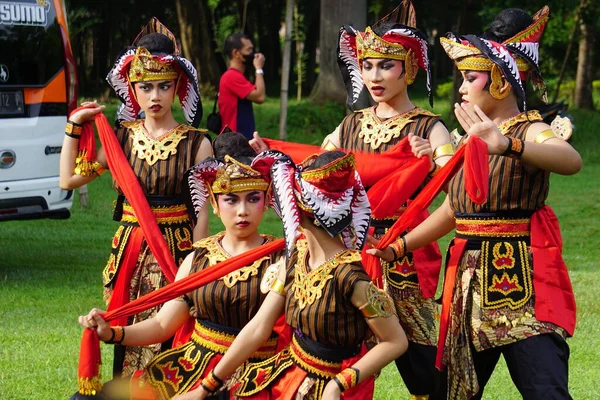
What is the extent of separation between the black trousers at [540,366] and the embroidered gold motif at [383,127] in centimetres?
123

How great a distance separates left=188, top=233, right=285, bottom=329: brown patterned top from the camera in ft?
15.1

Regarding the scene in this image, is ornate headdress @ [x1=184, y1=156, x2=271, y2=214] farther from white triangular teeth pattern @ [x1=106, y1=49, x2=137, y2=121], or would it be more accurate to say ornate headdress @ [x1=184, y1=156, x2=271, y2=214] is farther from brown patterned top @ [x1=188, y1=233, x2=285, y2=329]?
white triangular teeth pattern @ [x1=106, y1=49, x2=137, y2=121]

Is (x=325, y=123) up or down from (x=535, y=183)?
down

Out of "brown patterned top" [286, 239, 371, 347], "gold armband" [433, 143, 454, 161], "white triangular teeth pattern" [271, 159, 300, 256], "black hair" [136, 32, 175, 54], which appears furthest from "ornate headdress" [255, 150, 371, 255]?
"black hair" [136, 32, 175, 54]

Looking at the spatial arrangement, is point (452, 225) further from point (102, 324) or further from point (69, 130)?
point (69, 130)

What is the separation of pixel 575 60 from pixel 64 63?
67.4 ft

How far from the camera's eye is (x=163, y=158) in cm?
533


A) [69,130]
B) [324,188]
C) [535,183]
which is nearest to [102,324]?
[324,188]

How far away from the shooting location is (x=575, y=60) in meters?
27.5

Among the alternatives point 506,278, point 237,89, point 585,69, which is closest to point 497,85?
point 506,278

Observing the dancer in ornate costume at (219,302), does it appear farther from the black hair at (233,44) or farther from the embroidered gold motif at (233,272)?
the black hair at (233,44)

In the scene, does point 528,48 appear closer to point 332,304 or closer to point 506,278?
point 506,278

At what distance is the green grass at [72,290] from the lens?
20.9 ft

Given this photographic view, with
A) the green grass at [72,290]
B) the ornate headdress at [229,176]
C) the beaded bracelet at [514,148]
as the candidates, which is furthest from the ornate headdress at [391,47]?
the green grass at [72,290]
